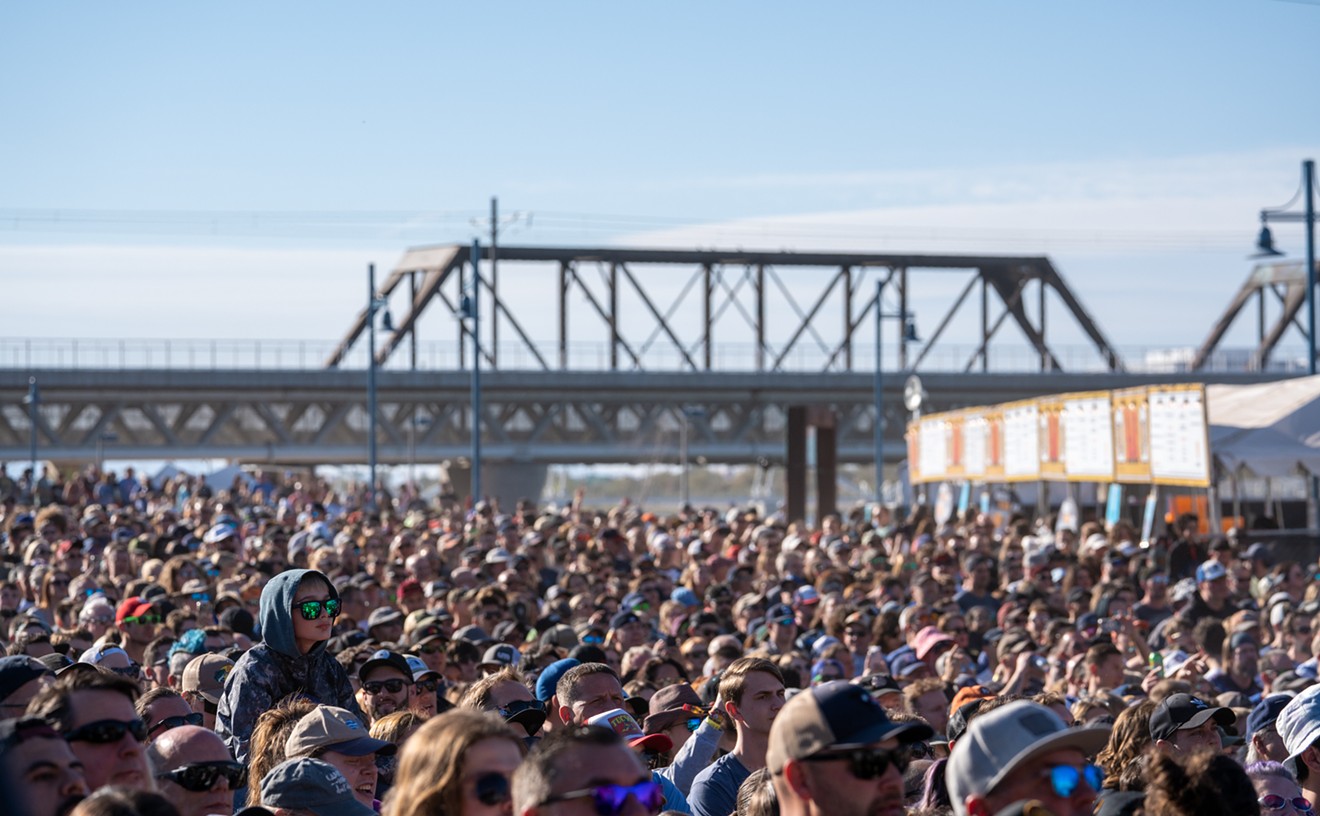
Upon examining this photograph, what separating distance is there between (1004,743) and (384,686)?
15.1 ft

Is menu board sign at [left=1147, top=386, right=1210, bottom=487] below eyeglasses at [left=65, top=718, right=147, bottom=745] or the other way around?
the other way around

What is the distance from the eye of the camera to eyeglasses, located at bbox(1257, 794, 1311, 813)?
6.47 meters

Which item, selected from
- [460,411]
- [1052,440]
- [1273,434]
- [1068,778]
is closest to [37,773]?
[1068,778]

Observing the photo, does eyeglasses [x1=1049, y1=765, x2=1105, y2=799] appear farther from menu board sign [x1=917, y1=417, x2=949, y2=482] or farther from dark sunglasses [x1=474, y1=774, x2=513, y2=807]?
menu board sign [x1=917, y1=417, x2=949, y2=482]

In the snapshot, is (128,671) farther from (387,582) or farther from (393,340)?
(393,340)

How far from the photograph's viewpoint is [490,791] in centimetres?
417

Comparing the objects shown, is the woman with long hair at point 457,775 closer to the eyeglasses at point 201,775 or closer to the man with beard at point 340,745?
the eyeglasses at point 201,775

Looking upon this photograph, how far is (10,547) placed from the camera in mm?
20609

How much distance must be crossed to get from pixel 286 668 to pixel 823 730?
13.0 ft

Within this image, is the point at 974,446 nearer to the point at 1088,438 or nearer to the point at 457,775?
the point at 1088,438

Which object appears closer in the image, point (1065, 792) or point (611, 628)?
point (1065, 792)

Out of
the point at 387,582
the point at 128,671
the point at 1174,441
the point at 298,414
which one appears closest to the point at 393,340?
the point at 298,414

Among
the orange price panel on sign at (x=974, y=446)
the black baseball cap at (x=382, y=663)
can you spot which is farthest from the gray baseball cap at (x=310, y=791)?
the orange price panel on sign at (x=974, y=446)

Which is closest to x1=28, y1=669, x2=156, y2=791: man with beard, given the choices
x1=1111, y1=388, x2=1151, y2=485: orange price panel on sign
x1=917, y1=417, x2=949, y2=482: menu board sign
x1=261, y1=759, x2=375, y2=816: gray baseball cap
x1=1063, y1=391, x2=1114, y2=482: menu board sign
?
x1=261, y1=759, x2=375, y2=816: gray baseball cap
